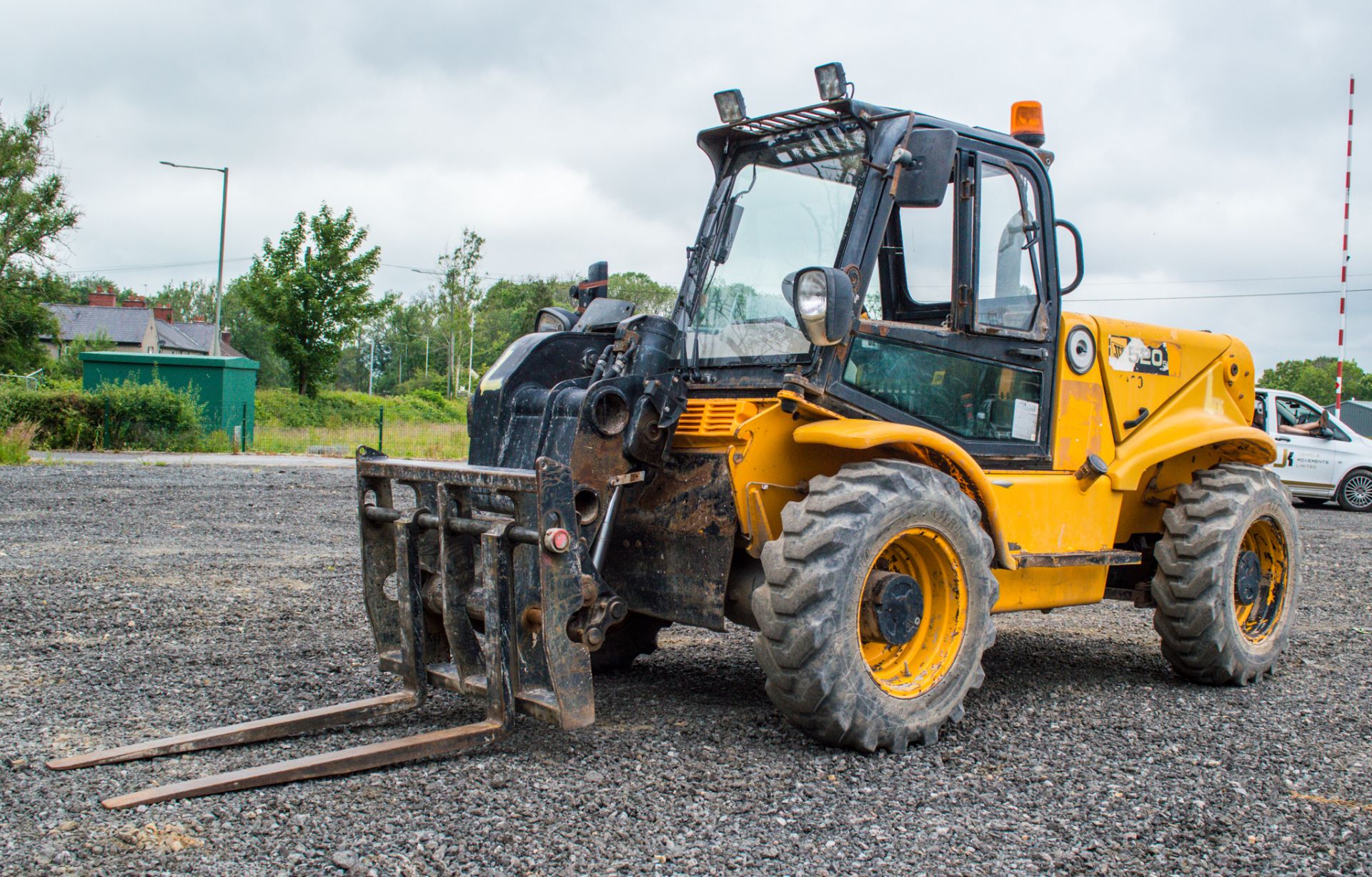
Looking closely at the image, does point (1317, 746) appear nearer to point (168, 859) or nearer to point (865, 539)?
point (865, 539)

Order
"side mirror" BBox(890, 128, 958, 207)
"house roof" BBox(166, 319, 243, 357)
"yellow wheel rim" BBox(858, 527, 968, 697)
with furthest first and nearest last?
"house roof" BBox(166, 319, 243, 357) < "side mirror" BBox(890, 128, 958, 207) < "yellow wheel rim" BBox(858, 527, 968, 697)

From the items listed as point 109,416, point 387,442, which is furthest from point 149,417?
point 387,442

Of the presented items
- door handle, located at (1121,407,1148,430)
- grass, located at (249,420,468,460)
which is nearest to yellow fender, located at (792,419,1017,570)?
door handle, located at (1121,407,1148,430)

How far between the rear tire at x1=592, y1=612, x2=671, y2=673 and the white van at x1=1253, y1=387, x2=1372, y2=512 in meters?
14.4

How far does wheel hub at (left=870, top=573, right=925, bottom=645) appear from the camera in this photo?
460cm

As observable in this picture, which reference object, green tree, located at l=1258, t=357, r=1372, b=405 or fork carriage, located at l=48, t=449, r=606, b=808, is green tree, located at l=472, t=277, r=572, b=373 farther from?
fork carriage, located at l=48, t=449, r=606, b=808

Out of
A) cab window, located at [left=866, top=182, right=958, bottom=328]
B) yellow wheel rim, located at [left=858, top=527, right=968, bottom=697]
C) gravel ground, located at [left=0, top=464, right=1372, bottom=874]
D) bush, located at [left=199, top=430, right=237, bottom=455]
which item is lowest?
bush, located at [left=199, top=430, right=237, bottom=455]

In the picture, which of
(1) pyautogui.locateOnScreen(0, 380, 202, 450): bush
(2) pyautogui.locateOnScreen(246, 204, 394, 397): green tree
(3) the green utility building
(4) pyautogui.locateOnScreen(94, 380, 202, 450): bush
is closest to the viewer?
(1) pyautogui.locateOnScreen(0, 380, 202, 450): bush

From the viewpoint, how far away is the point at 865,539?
4.36 meters

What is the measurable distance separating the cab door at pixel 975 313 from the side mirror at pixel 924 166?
1.49 ft

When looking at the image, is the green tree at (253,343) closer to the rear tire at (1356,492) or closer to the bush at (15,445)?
the bush at (15,445)

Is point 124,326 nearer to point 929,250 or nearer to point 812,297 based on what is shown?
point 929,250

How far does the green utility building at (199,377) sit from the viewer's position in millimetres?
26688

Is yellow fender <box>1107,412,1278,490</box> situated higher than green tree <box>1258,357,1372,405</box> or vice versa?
green tree <box>1258,357,1372,405</box>
